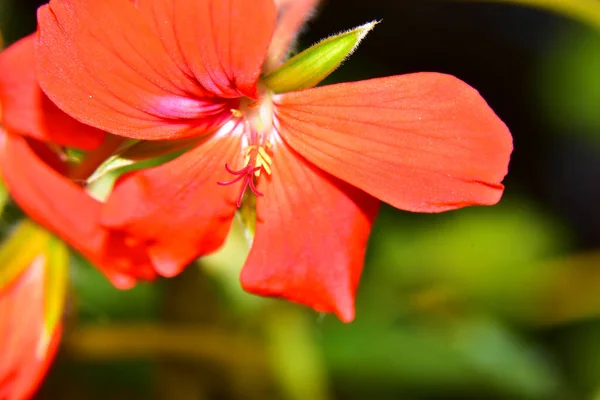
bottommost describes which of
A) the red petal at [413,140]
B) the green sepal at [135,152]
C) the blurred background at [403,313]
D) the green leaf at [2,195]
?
the blurred background at [403,313]

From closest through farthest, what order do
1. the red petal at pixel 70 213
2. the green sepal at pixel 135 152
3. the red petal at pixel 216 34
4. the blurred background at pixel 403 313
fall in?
the red petal at pixel 216 34 < the green sepal at pixel 135 152 < the red petal at pixel 70 213 < the blurred background at pixel 403 313

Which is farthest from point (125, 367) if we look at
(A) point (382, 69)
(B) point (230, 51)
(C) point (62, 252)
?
(B) point (230, 51)

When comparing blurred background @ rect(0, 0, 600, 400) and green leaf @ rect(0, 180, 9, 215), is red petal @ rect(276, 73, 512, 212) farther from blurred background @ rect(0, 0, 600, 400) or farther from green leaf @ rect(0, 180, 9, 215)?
blurred background @ rect(0, 0, 600, 400)

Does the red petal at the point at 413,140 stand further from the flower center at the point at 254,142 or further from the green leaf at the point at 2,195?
the green leaf at the point at 2,195

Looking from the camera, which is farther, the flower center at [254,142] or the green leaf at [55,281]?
the green leaf at [55,281]

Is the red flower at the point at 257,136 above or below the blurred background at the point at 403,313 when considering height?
above

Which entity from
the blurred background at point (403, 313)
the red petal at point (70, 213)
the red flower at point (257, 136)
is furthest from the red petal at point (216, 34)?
the blurred background at point (403, 313)

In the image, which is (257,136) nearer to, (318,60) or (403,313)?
(318,60)
